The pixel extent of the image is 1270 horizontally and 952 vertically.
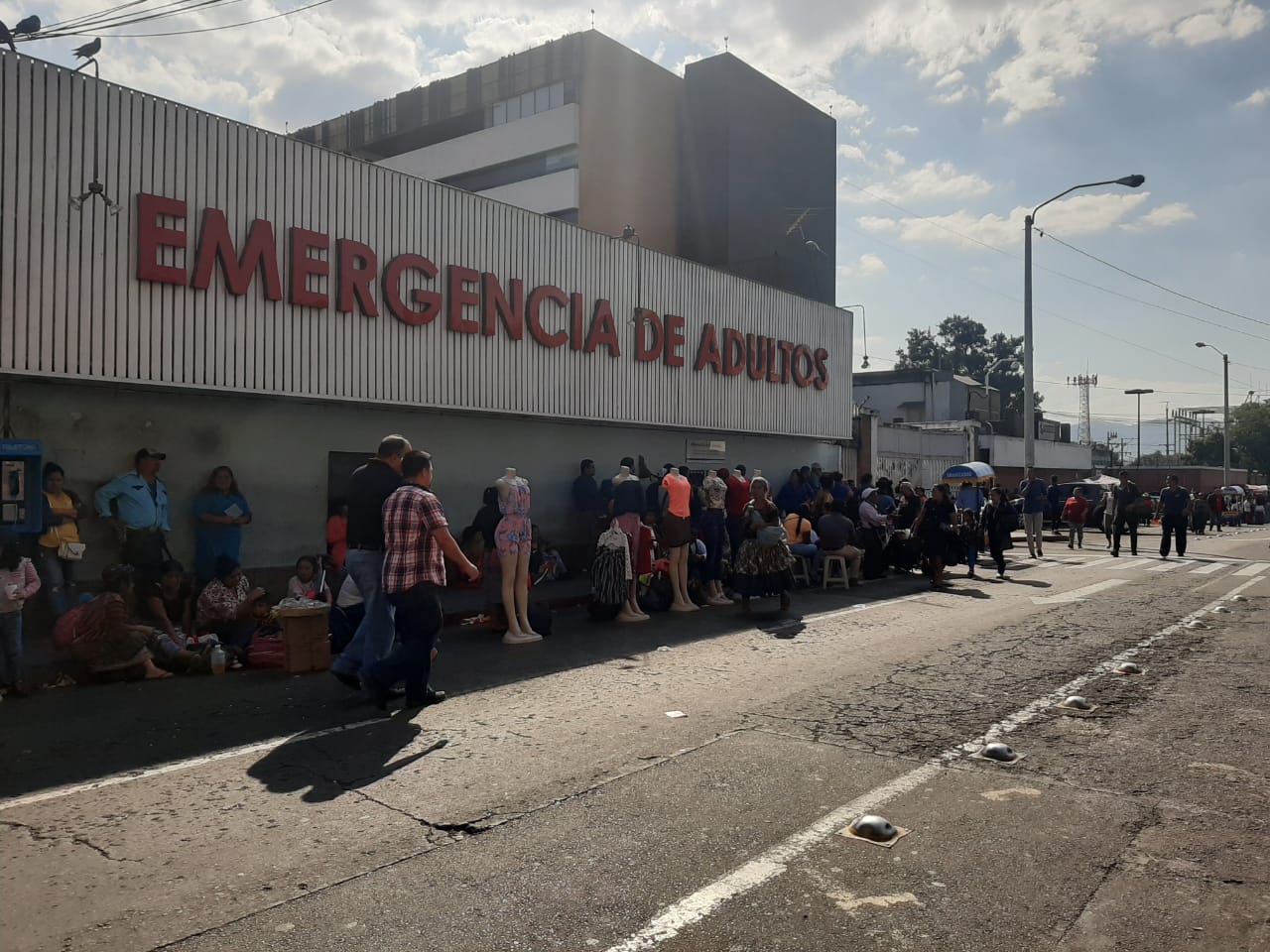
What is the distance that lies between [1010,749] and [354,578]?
4.81 metres

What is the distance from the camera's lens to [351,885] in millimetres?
3891

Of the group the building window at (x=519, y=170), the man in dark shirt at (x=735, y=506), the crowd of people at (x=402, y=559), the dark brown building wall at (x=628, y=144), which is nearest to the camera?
the crowd of people at (x=402, y=559)

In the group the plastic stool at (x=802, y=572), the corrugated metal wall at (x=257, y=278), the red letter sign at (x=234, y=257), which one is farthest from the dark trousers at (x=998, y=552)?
the red letter sign at (x=234, y=257)

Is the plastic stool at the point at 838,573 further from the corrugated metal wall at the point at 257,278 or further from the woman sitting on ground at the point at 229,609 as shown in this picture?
the woman sitting on ground at the point at 229,609

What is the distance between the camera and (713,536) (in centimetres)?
1294

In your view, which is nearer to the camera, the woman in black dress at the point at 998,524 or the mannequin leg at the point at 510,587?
the mannequin leg at the point at 510,587

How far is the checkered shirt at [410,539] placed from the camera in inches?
272

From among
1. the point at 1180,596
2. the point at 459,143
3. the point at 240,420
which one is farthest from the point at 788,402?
the point at 459,143

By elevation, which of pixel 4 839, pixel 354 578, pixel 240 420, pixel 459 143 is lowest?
pixel 4 839

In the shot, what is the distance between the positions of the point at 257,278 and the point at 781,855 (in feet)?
32.3

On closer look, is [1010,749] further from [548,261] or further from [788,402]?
[788,402]

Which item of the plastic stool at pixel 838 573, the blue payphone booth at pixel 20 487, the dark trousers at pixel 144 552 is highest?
the blue payphone booth at pixel 20 487

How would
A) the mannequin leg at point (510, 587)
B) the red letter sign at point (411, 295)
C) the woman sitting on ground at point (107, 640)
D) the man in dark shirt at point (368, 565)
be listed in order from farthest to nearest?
→ the red letter sign at point (411, 295) → the mannequin leg at point (510, 587) → the woman sitting on ground at point (107, 640) → the man in dark shirt at point (368, 565)

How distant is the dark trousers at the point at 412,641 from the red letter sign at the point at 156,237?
5825mm
